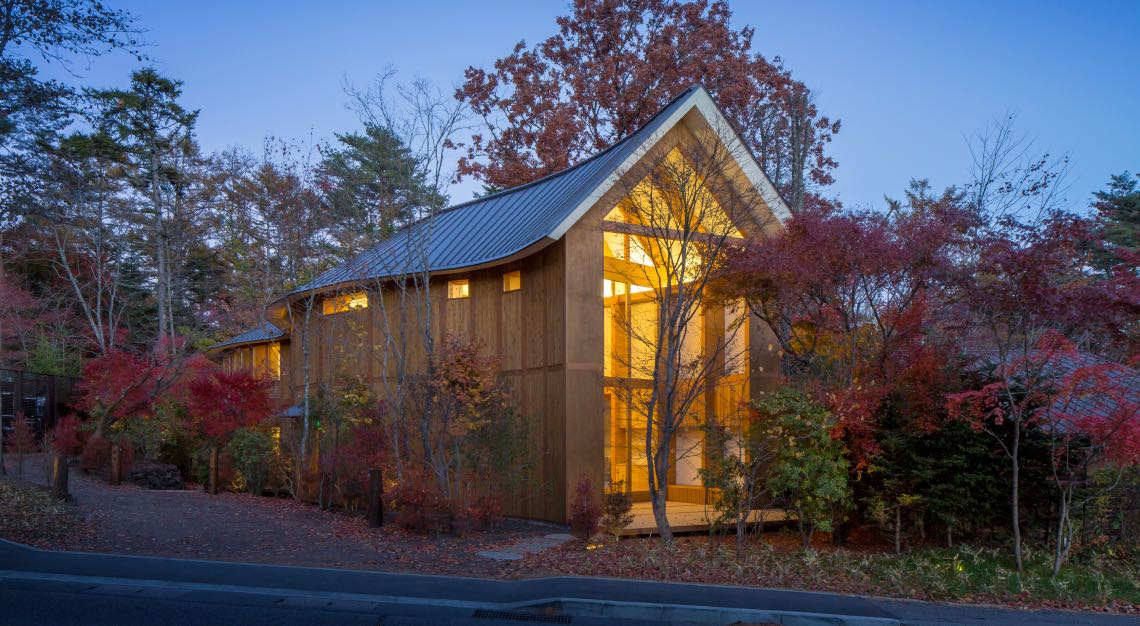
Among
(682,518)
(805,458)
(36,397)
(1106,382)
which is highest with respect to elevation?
(1106,382)

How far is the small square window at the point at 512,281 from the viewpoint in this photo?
51.2 feet

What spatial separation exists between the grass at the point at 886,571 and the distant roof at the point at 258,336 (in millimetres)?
15300

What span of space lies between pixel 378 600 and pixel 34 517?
6.58 m

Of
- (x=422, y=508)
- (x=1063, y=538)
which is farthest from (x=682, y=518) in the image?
(x=1063, y=538)

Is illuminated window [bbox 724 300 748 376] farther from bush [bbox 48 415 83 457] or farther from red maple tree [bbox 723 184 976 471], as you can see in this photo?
bush [bbox 48 415 83 457]

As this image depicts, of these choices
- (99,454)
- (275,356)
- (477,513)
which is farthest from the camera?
(275,356)

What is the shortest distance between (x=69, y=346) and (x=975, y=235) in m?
32.9

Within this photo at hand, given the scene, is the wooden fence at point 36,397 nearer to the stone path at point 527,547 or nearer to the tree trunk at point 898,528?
the stone path at point 527,547

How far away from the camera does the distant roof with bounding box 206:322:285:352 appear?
24.2 meters

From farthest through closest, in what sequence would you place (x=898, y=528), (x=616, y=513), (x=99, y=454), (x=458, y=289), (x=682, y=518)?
(x=99, y=454) < (x=458, y=289) < (x=682, y=518) < (x=616, y=513) < (x=898, y=528)

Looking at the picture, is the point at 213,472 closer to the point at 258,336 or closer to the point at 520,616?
the point at 258,336

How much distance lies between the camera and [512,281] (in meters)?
15.7

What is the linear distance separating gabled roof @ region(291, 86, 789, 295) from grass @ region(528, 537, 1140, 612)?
5.30 m

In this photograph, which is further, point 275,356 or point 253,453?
point 275,356
